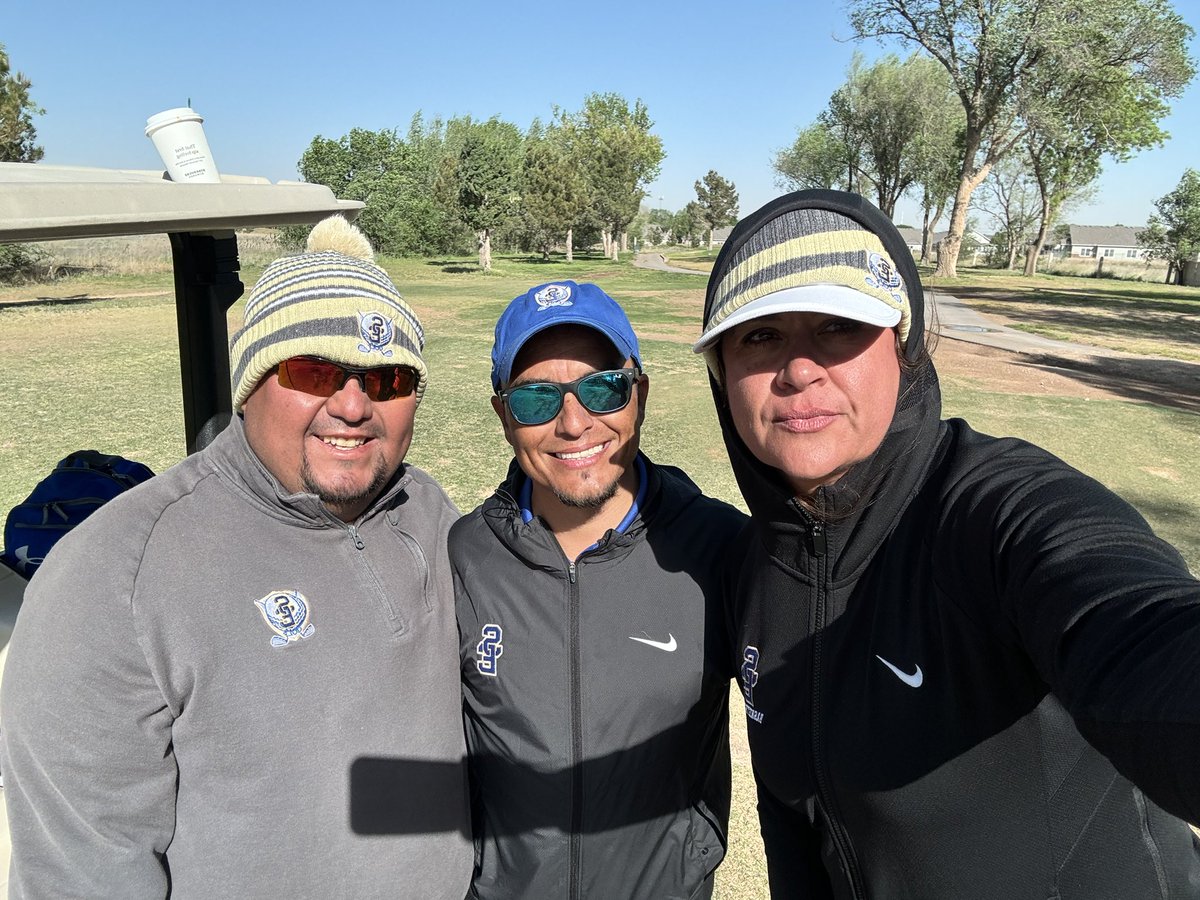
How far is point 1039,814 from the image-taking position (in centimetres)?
123

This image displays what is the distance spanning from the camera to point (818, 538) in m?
1.48

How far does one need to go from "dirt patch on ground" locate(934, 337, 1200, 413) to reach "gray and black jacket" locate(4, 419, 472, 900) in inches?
401

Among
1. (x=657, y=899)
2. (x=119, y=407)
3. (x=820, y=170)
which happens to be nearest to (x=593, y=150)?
(x=820, y=170)

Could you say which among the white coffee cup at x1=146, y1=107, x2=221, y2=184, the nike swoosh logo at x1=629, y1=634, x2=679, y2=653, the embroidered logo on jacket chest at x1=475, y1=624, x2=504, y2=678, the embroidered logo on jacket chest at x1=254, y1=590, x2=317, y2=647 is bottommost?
the embroidered logo on jacket chest at x1=475, y1=624, x2=504, y2=678

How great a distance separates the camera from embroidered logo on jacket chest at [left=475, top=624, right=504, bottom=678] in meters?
1.92

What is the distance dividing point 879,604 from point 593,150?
56636mm

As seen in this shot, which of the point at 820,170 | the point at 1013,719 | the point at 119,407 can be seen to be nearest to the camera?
the point at 1013,719

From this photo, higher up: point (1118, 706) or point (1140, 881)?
point (1118, 706)

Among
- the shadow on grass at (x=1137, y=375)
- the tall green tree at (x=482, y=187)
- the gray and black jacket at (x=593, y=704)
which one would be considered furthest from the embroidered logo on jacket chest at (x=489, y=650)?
the tall green tree at (x=482, y=187)

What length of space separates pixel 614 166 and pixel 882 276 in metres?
55.4

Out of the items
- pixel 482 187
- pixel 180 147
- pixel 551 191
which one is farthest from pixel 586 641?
pixel 551 191

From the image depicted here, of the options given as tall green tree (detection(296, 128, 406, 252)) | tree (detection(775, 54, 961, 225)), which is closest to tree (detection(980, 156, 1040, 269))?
tree (detection(775, 54, 961, 225))

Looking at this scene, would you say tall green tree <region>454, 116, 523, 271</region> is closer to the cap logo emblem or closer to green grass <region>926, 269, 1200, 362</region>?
green grass <region>926, 269, 1200, 362</region>

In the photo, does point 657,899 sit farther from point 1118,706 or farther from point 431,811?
point 1118,706
